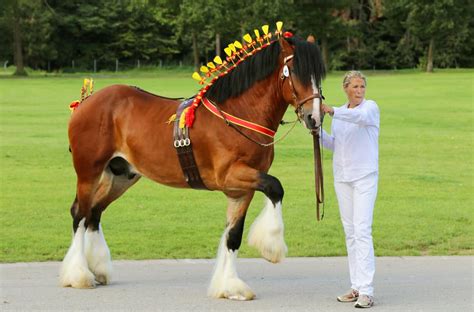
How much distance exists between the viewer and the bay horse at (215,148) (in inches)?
276

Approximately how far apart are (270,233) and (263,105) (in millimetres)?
1064

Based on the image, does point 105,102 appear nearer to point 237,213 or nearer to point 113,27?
point 237,213

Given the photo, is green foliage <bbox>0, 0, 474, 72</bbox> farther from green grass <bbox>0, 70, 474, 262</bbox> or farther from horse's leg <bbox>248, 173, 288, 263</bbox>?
horse's leg <bbox>248, 173, 288, 263</bbox>

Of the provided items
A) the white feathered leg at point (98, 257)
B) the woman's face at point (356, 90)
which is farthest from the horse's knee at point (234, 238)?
the woman's face at point (356, 90)

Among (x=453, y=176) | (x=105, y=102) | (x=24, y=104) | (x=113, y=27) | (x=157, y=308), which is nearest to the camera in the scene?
(x=157, y=308)

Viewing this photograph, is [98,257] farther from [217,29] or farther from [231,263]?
[217,29]

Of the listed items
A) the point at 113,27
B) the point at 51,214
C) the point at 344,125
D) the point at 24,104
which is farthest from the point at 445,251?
the point at 113,27

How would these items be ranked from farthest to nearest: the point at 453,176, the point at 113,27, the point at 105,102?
1. the point at 113,27
2. the point at 453,176
3. the point at 105,102

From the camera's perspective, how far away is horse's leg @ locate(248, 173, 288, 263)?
6.94m

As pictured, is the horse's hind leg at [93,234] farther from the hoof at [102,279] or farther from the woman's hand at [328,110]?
the woman's hand at [328,110]

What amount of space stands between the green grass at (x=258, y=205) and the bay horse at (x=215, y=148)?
144 centimetres

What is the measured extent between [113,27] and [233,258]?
2881 inches

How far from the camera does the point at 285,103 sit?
7.27m

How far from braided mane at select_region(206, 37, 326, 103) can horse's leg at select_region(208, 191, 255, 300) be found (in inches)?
35.4
